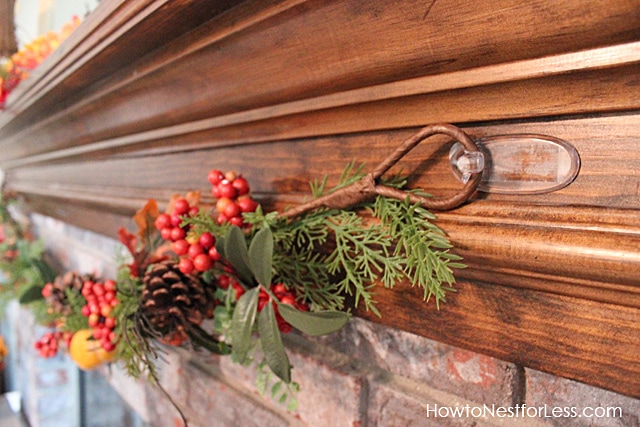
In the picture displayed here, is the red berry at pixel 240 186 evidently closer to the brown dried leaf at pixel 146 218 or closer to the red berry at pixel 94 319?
the brown dried leaf at pixel 146 218

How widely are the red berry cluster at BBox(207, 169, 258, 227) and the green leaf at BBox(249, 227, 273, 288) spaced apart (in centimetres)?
8

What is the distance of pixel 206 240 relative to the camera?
0.43m

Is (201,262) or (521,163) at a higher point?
(521,163)

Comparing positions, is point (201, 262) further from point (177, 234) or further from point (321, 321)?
point (321, 321)

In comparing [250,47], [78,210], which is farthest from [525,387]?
[78,210]

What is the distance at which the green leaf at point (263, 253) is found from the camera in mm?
368

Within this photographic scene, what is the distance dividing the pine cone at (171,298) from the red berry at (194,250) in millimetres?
55

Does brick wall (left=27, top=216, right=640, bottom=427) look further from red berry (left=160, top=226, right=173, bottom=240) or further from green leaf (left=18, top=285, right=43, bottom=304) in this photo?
green leaf (left=18, top=285, right=43, bottom=304)

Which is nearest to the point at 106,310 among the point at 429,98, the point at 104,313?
the point at 104,313

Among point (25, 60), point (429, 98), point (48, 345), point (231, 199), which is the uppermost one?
point (25, 60)

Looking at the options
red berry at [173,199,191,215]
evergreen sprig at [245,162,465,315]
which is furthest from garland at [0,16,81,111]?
evergreen sprig at [245,162,465,315]

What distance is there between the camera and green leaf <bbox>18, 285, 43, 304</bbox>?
1.02 meters

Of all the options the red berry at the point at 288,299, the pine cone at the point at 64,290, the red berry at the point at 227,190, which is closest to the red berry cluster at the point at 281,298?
the red berry at the point at 288,299

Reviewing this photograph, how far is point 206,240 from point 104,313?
233 mm
